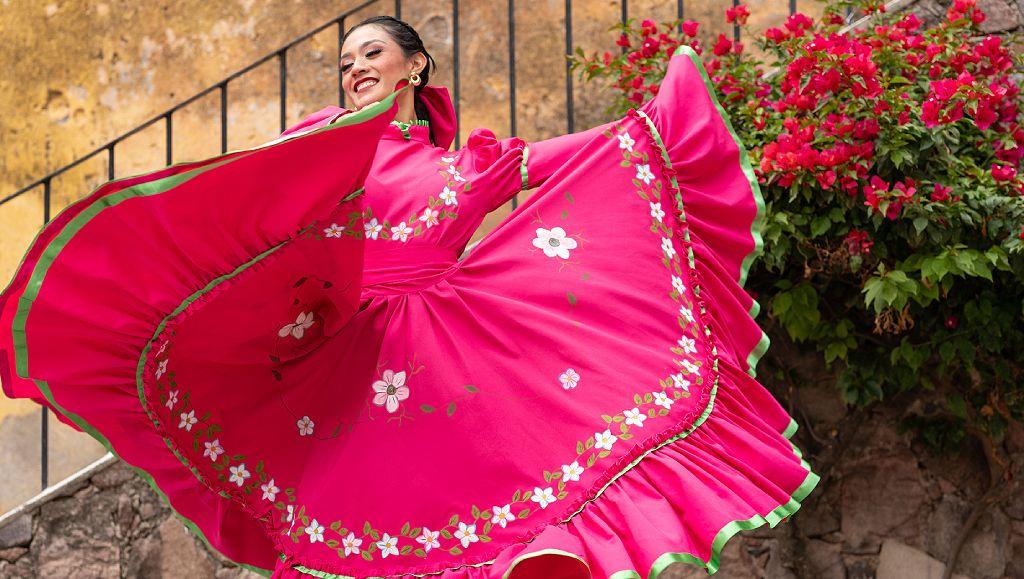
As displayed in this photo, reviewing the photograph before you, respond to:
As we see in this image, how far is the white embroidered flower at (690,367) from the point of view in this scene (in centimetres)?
214

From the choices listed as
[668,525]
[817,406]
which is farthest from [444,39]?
[668,525]

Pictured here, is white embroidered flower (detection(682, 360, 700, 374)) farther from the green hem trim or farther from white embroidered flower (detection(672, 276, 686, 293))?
the green hem trim

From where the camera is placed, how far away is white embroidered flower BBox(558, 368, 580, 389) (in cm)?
204

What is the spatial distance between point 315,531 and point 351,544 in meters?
0.07

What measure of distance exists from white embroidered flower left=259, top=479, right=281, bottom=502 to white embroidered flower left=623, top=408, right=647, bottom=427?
0.63 meters

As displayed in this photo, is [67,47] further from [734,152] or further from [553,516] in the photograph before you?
[553,516]

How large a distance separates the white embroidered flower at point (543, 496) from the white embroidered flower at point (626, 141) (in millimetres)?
727

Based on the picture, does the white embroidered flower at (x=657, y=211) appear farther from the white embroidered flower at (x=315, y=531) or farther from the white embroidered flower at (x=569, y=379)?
the white embroidered flower at (x=315, y=531)

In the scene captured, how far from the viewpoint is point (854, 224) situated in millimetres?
2953

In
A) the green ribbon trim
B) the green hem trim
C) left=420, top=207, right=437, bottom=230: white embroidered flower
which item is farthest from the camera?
the green hem trim

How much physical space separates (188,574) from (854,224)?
1.97m

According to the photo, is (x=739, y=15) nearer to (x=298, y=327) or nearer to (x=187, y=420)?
(x=298, y=327)

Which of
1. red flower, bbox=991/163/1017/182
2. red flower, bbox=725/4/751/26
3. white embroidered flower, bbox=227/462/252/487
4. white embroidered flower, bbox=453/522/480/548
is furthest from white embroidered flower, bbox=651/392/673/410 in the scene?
red flower, bbox=725/4/751/26

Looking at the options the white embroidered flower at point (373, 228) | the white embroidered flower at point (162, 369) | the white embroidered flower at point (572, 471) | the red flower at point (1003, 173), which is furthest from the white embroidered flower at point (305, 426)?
the red flower at point (1003, 173)
